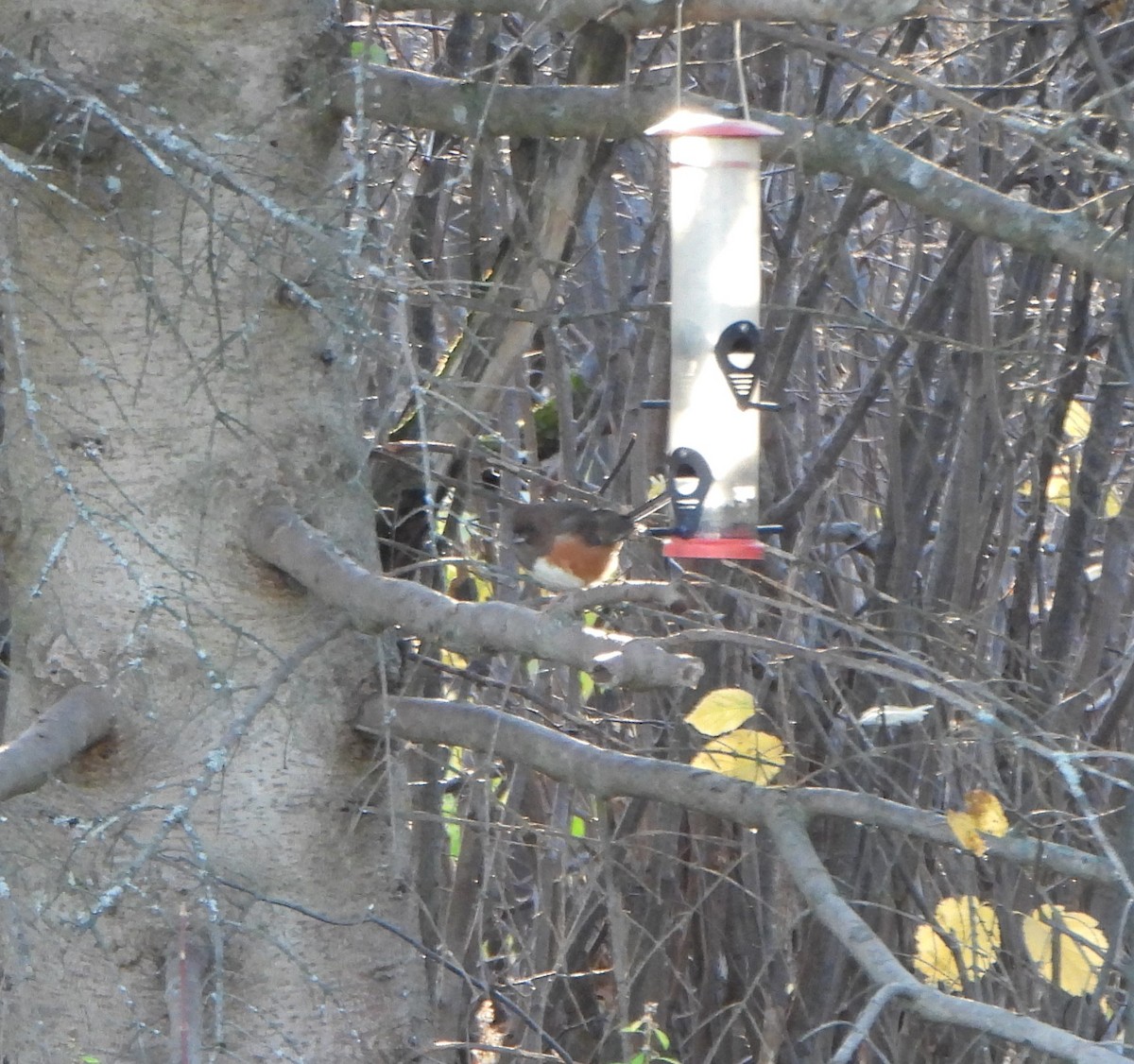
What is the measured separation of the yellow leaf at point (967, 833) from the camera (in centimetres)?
186

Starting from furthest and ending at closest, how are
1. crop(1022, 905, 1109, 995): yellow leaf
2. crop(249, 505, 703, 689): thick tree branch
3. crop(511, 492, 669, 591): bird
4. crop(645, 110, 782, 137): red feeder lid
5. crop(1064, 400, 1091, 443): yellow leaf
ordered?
1. crop(1064, 400, 1091, 443): yellow leaf
2. crop(511, 492, 669, 591): bird
3. crop(1022, 905, 1109, 995): yellow leaf
4. crop(645, 110, 782, 137): red feeder lid
5. crop(249, 505, 703, 689): thick tree branch

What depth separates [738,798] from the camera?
206 cm

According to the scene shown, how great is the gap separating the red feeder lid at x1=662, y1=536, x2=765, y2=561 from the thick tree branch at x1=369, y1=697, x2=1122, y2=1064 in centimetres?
35

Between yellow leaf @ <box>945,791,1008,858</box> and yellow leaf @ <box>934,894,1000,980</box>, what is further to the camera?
yellow leaf @ <box>934,894,1000,980</box>

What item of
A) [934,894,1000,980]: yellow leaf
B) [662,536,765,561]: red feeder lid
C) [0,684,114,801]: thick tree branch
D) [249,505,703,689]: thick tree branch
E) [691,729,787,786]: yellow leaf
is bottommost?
[934,894,1000,980]: yellow leaf

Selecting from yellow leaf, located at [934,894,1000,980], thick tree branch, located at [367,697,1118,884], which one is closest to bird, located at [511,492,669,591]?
thick tree branch, located at [367,697,1118,884]

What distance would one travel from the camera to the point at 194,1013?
2.01 metres

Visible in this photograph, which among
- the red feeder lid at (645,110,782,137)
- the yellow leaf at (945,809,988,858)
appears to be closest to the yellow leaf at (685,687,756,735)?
the yellow leaf at (945,809,988,858)

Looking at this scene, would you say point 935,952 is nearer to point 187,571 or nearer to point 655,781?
point 655,781

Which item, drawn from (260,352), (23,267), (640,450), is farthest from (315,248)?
(640,450)

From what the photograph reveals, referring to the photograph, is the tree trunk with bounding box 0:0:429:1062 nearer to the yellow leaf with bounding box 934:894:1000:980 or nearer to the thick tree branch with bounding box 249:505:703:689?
the thick tree branch with bounding box 249:505:703:689

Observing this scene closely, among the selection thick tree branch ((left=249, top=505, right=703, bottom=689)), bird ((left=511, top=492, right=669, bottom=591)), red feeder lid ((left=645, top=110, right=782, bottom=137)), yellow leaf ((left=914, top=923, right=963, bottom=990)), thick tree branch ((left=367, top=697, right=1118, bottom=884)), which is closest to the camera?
thick tree branch ((left=249, top=505, right=703, bottom=689))

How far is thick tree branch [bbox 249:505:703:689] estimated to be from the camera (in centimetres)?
160

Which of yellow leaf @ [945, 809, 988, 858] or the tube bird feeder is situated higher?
the tube bird feeder
